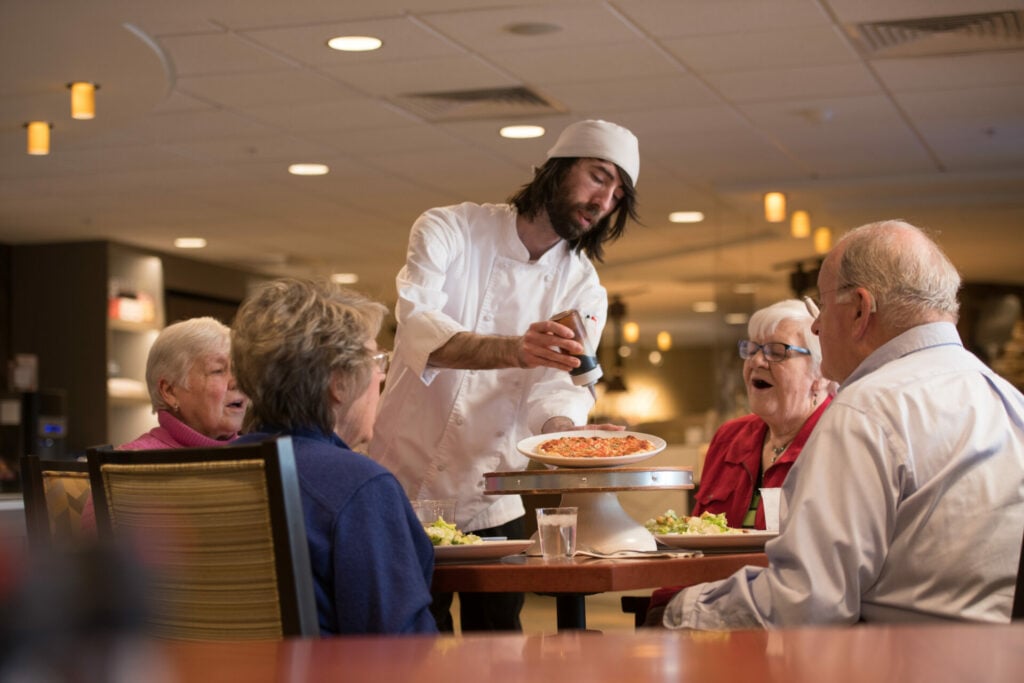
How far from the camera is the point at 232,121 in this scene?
24.1ft

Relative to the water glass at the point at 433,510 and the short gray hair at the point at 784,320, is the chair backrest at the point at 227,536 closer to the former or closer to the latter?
the water glass at the point at 433,510

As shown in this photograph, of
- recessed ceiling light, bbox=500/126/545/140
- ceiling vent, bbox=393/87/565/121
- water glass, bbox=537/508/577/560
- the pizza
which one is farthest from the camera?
recessed ceiling light, bbox=500/126/545/140

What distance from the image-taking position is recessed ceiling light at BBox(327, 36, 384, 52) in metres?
5.82

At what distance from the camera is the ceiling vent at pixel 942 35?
18.9ft

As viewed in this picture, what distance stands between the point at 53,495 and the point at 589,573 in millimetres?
1045

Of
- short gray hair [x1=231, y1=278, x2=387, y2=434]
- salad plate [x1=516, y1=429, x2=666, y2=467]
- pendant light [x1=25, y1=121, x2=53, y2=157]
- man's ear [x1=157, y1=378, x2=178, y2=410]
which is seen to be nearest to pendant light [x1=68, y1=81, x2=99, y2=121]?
pendant light [x1=25, y1=121, x2=53, y2=157]

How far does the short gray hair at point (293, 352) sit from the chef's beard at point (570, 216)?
129cm

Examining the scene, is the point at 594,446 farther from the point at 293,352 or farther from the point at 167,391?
the point at 167,391

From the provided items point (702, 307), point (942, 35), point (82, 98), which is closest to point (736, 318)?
point (942, 35)

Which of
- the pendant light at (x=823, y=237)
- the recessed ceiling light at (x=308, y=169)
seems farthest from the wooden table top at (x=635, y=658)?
the pendant light at (x=823, y=237)

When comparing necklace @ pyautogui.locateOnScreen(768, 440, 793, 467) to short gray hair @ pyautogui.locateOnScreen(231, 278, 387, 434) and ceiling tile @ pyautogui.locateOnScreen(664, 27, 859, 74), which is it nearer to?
short gray hair @ pyautogui.locateOnScreen(231, 278, 387, 434)

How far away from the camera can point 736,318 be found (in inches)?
417

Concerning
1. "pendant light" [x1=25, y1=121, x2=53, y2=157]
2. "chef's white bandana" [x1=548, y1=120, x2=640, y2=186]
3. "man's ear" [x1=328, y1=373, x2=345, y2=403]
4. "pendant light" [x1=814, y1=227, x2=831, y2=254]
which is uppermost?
"pendant light" [x1=25, y1=121, x2=53, y2=157]

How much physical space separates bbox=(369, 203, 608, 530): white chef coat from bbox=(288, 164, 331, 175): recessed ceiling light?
5289mm
